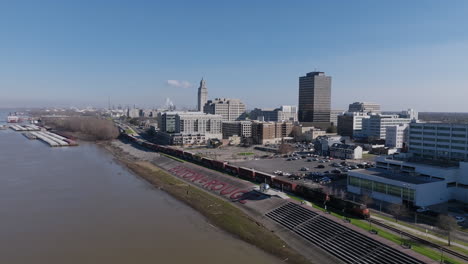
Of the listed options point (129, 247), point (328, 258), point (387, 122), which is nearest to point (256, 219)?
point (328, 258)

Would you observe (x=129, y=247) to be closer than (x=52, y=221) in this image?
Yes

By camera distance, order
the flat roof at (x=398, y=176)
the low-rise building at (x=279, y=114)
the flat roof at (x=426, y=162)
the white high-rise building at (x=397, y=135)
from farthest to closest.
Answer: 1. the low-rise building at (x=279, y=114)
2. the white high-rise building at (x=397, y=135)
3. the flat roof at (x=426, y=162)
4. the flat roof at (x=398, y=176)

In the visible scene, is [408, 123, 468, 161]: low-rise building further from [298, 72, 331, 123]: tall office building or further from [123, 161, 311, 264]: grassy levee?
[298, 72, 331, 123]: tall office building

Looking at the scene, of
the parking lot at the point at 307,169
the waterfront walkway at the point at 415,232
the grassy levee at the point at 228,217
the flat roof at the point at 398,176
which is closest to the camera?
the waterfront walkway at the point at 415,232

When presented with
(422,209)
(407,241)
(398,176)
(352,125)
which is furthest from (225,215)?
(352,125)

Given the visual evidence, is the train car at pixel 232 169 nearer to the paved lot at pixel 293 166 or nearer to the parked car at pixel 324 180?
the paved lot at pixel 293 166

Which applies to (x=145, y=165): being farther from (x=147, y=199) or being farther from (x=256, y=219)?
(x=256, y=219)

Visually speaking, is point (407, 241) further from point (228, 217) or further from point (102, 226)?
point (102, 226)

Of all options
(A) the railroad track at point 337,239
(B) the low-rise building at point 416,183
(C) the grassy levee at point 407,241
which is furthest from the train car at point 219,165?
(C) the grassy levee at point 407,241
